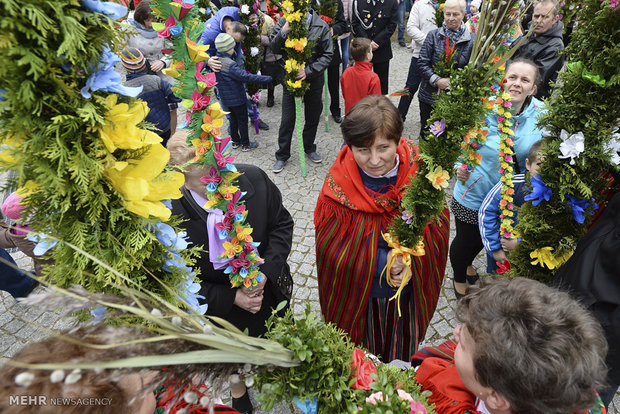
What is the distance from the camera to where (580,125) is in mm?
1873

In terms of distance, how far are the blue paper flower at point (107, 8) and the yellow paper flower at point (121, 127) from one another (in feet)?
0.71

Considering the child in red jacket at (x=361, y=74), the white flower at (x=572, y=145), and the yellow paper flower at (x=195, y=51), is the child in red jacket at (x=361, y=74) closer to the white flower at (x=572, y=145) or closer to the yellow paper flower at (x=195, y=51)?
the white flower at (x=572, y=145)

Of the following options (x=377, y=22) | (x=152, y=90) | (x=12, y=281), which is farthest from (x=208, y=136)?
(x=377, y=22)

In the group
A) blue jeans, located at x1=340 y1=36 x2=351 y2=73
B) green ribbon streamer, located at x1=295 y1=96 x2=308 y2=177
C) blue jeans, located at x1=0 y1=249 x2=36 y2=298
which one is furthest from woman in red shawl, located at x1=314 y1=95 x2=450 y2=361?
blue jeans, located at x1=340 y1=36 x2=351 y2=73

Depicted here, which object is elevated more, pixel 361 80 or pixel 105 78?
pixel 105 78

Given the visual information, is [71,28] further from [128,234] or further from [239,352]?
[239,352]

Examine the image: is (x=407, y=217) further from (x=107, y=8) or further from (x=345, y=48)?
(x=345, y=48)

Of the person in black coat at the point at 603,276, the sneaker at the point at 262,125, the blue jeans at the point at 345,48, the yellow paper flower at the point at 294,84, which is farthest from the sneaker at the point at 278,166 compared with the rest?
the person in black coat at the point at 603,276

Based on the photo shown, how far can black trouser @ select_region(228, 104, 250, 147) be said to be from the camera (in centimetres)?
641

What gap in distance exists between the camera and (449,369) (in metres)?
1.64

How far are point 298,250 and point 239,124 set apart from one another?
3128mm

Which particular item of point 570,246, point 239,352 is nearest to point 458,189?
point 570,246

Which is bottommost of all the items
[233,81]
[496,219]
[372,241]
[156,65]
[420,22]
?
[233,81]

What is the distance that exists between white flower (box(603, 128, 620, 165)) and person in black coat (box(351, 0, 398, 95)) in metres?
5.88
